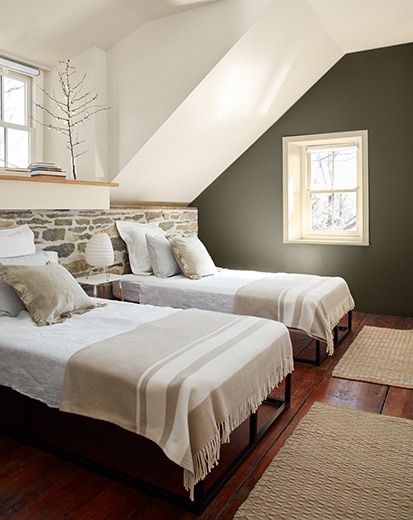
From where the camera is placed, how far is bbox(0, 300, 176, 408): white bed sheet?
222cm

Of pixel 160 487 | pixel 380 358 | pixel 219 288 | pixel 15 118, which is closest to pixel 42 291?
pixel 160 487

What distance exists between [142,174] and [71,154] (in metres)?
0.78

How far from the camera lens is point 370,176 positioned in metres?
5.08

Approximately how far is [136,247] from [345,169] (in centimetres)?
265

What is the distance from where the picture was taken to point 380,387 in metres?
3.15

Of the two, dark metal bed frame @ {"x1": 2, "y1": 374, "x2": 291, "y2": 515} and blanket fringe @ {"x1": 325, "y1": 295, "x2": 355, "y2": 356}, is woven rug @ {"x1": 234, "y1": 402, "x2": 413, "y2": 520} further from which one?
blanket fringe @ {"x1": 325, "y1": 295, "x2": 355, "y2": 356}

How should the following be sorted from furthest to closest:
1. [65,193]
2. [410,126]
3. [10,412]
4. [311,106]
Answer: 1. [311,106]
2. [410,126]
3. [65,193]
4. [10,412]

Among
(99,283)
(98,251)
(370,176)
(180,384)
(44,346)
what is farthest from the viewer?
(370,176)

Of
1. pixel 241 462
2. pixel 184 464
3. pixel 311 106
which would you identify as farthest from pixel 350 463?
pixel 311 106

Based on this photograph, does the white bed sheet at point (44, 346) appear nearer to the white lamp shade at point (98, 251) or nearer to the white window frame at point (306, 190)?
the white lamp shade at point (98, 251)

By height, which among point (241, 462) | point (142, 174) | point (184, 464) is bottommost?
point (241, 462)

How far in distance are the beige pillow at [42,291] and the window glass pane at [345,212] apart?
11.9ft

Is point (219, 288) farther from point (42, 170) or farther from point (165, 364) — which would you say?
point (165, 364)

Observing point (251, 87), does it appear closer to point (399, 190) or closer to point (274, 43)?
point (274, 43)
